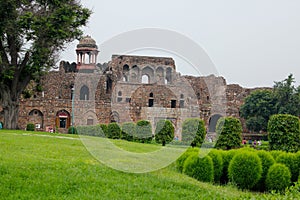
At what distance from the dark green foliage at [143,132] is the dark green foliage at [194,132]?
241cm

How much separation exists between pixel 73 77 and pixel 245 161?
27815 millimetres

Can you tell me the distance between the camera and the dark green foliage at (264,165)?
9773mm

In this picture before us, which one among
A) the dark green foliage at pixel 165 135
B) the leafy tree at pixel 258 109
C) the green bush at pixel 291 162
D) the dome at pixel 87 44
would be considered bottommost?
the green bush at pixel 291 162

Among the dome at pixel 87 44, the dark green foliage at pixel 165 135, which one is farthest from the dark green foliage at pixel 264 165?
the dome at pixel 87 44

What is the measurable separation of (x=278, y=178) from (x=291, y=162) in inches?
31.0

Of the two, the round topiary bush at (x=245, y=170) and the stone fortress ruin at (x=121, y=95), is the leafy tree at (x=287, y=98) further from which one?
the round topiary bush at (x=245, y=170)

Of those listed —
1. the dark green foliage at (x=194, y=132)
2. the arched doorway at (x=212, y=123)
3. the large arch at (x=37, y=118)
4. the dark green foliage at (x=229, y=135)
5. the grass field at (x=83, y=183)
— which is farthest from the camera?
the arched doorway at (x=212, y=123)

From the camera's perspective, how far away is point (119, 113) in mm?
31516

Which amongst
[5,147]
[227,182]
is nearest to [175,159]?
[227,182]

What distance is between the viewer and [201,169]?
30.3 feet

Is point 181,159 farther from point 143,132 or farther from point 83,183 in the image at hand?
point 143,132

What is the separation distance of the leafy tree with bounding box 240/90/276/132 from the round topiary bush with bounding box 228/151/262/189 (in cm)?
2477

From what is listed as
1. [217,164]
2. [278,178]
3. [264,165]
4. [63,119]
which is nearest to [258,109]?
[63,119]

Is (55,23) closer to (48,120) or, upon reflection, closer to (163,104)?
(48,120)
